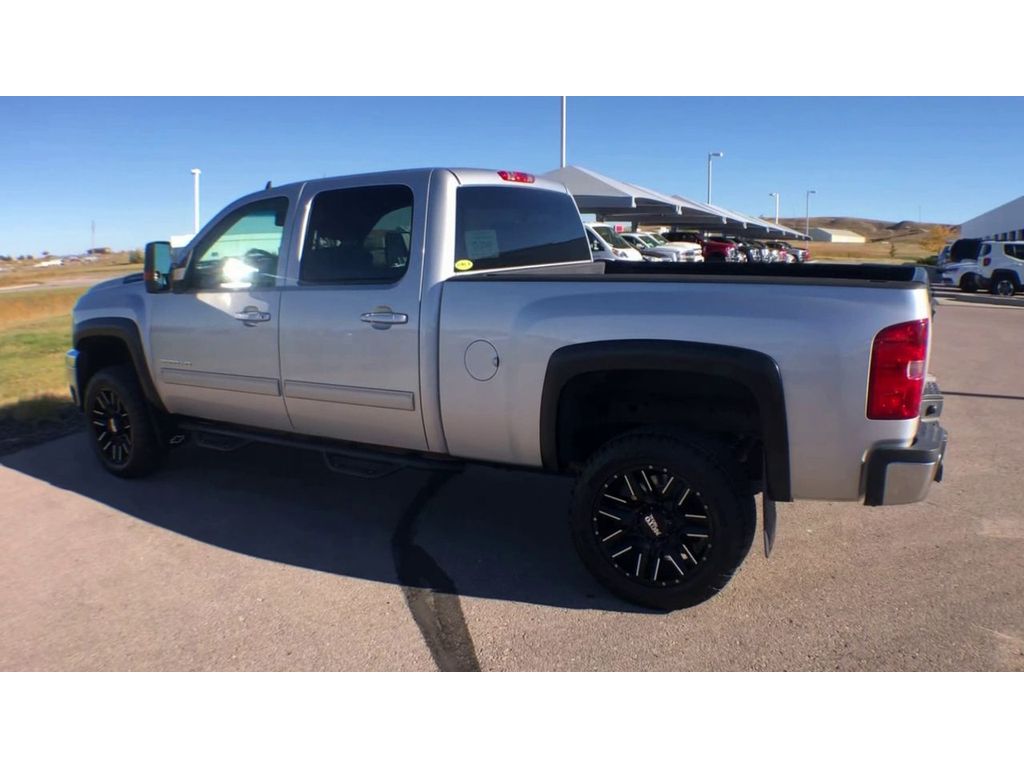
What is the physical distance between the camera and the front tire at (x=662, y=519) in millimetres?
3646

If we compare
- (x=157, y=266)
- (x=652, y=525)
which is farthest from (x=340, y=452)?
(x=652, y=525)

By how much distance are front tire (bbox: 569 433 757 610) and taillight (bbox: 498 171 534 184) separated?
191 cm

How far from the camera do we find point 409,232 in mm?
4520

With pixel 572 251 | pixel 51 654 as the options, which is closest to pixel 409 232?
pixel 572 251

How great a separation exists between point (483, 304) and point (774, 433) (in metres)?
1.50

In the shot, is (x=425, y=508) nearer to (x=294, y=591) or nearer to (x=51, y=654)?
(x=294, y=591)

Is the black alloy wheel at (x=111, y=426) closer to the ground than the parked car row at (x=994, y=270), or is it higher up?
closer to the ground

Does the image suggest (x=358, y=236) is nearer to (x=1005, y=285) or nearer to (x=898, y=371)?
(x=898, y=371)

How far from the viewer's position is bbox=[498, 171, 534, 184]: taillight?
4.97 meters

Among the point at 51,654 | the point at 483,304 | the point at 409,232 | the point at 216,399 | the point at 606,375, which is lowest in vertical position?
the point at 51,654

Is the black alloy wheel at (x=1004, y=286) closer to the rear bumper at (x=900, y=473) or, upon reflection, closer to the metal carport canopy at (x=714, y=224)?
the metal carport canopy at (x=714, y=224)

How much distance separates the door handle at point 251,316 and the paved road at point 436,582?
121cm

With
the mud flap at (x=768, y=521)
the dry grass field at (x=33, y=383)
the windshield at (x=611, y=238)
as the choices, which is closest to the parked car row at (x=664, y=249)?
the windshield at (x=611, y=238)

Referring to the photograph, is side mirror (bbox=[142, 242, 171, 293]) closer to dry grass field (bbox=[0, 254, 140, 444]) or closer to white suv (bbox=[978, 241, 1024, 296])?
dry grass field (bbox=[0, 254, 140, 444])
